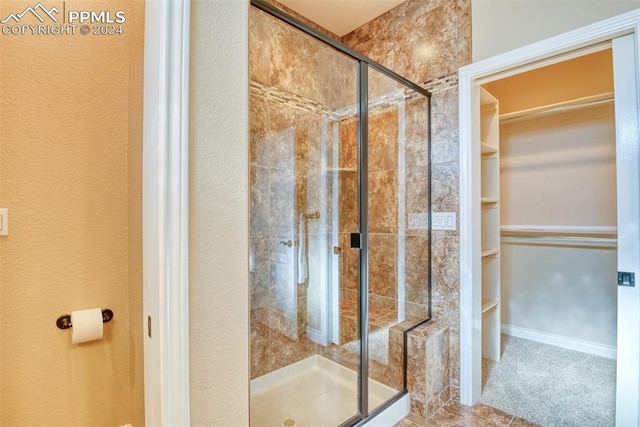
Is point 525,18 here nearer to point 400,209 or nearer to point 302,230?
point 400,209

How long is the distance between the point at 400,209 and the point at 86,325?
1.87m

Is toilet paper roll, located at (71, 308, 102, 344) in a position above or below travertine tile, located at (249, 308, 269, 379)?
above

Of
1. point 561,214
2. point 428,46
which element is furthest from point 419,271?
point 561,214

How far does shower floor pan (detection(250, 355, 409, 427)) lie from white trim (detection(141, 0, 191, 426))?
3.68ft

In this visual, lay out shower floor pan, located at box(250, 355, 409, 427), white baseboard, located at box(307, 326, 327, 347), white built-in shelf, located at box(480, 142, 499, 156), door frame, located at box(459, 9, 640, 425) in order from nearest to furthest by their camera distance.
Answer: shower floor pan, located at box(250, 355, 409, 427) → door frame, located at box(459, 9, 640, 425) → white baseboard, located at box(307, 326, 327, 347) → white built-in shelf, located at box(480, 142, 499, 156)

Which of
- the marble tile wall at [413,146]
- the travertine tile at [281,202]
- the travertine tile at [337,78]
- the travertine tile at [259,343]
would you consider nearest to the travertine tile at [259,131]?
the marble tile wall at [413,146]

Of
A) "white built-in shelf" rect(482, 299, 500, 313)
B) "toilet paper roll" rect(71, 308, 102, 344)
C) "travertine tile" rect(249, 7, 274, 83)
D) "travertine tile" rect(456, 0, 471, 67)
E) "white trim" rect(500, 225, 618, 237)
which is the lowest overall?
"white built-in shelf" rect(482, 299, 500, 313)

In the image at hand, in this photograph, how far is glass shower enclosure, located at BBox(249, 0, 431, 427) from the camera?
183cm

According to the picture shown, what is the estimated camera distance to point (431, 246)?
6.98ft

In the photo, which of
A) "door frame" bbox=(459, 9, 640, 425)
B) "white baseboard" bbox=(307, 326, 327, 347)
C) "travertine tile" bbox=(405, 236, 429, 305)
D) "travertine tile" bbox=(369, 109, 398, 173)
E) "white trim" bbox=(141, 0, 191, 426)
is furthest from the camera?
"white baseboard" bbox=(307, 326, 327, 347)

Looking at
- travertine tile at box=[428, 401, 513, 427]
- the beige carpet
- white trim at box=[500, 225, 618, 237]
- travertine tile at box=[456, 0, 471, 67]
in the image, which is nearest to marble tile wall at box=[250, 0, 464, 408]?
travertine tile at box=[456, 0, 471, 67]

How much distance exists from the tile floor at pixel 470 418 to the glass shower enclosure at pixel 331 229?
231mm

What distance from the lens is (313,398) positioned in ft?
6.35

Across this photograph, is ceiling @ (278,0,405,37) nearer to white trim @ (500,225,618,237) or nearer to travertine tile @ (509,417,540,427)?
white trim @ (500,225,618,237)
